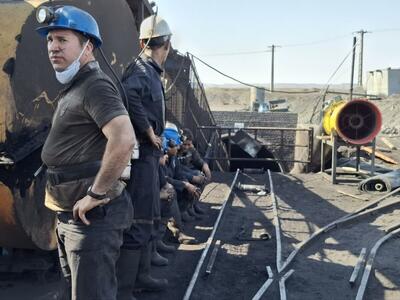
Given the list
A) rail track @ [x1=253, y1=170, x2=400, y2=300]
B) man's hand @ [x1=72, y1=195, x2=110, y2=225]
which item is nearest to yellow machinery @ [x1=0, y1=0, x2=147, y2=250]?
man's hand @ [x1=72, y1=195, x2=110, y2=225]

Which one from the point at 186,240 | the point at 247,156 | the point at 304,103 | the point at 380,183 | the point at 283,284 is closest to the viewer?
the point at 283,284

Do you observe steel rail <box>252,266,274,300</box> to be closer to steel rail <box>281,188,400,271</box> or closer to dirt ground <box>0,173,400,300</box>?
dirt ground <box>0,173,400,300</box>

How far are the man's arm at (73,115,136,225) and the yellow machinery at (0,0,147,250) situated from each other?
1.00 m

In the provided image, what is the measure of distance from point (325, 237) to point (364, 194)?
318cm

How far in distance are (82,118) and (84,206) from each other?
43 cm

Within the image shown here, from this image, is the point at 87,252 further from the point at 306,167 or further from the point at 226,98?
the point at 226,98

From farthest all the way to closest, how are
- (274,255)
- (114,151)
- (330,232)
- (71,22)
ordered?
(330,232), (274,255), (71,22), (114,151)

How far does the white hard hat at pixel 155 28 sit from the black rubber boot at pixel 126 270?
1.62 meters

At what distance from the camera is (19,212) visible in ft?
11.0

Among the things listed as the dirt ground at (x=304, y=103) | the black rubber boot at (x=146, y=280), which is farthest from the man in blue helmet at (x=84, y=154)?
the dirt ground at (x=304, y=103)

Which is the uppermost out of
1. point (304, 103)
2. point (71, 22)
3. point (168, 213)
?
point (304, 103)

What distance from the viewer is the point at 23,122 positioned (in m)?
3.37

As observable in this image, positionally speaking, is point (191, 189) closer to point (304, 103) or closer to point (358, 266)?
point (358, 266)

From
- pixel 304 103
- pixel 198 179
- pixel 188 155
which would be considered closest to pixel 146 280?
pixel 198 179
